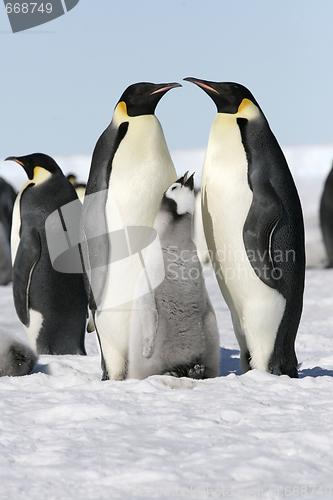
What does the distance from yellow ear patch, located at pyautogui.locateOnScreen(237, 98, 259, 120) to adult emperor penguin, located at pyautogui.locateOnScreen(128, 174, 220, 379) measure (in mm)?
647

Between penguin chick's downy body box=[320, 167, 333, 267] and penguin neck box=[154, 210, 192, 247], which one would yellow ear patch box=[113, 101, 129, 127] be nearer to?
penguin neck box=[154, 210, 192, 247]

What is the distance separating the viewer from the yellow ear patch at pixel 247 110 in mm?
3449

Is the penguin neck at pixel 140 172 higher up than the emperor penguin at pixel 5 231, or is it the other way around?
the penguin neck at pixel 140 172

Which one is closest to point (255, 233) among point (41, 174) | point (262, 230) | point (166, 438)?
point (262, 230)

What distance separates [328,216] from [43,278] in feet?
25.0

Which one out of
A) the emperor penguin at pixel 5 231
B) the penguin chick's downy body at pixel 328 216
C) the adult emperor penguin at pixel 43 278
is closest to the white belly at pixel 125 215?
the adult emperor penguin at pixel 43 278

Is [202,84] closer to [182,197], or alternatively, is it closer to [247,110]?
[247,110]

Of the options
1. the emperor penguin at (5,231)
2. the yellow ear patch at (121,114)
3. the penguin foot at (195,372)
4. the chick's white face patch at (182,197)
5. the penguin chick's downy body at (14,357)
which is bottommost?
the emperor penguin at (5,231)

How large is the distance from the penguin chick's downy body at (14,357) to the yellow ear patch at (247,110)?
1909mm

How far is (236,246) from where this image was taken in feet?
10.8

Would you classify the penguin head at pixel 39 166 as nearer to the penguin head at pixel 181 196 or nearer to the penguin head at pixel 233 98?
the penguin head at pixel 233 98

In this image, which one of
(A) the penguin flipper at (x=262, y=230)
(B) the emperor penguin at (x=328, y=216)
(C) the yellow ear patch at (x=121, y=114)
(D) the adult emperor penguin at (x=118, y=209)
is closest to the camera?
(A) the penguin flipper at (x=262, y=230)

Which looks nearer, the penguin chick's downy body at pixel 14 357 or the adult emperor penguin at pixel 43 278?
the penguin chick's downy body at pixel 14 357

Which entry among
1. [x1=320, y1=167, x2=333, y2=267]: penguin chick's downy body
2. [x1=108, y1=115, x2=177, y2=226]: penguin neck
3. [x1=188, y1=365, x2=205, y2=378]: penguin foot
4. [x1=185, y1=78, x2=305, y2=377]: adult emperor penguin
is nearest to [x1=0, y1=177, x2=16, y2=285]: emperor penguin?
[x1=320, y1=167, x2=333, y2=267]: penguin chick's downy body
